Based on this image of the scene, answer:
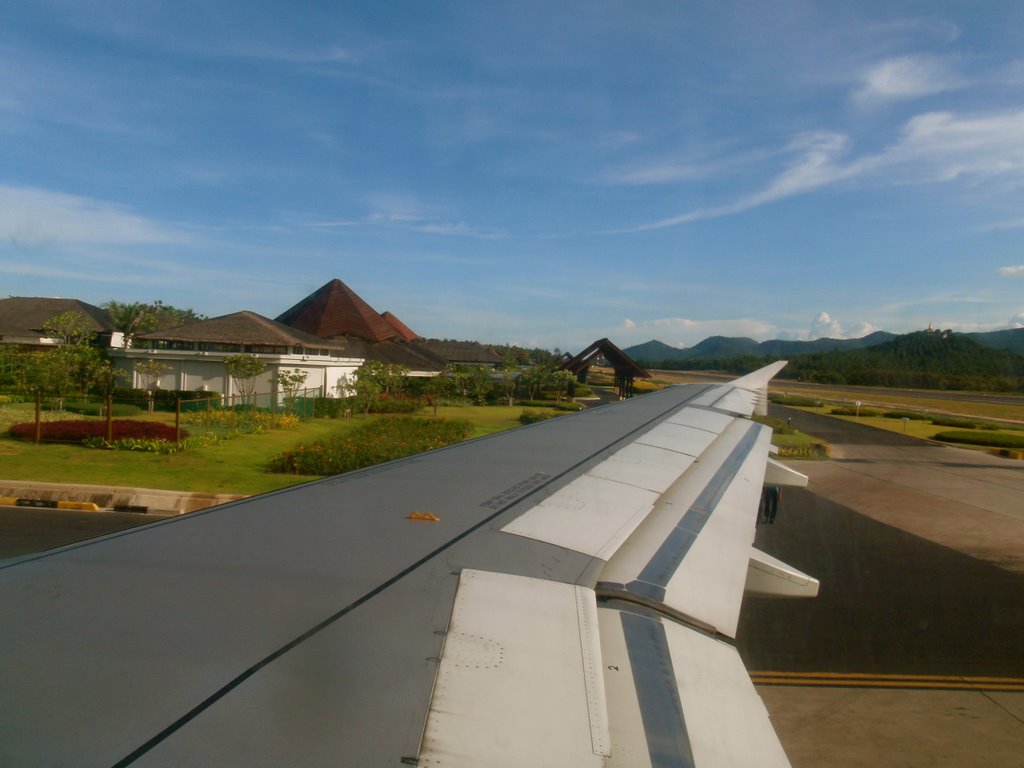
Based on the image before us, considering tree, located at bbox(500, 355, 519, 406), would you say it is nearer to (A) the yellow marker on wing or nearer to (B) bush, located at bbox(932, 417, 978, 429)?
(B) bush, located at bbox(932, 417, 978, 429)

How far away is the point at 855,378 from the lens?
53.9 m

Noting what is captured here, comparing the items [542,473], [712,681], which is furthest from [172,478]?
[712,681]

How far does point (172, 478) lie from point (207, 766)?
12.8 meters

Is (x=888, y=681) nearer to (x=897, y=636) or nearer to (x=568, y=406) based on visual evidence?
(x=897, y=636)

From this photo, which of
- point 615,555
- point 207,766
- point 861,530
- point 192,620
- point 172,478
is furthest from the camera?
point 172,478

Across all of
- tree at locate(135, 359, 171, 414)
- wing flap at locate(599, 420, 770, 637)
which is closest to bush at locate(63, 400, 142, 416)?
tree at locate(135, 359, 171, 414)

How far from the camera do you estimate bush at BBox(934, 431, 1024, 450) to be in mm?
22656

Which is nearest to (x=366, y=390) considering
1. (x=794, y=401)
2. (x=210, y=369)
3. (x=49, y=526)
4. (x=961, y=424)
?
(x=210, y=369)

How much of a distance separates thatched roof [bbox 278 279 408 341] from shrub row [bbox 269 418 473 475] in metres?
27.7

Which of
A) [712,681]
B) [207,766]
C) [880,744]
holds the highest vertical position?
[207,766]

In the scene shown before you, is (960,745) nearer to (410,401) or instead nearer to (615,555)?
(615,555)

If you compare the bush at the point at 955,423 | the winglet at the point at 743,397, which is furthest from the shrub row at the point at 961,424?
the winglet at the point at 743,397

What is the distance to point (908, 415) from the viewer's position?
3366 centimetres

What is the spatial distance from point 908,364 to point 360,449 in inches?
2663
